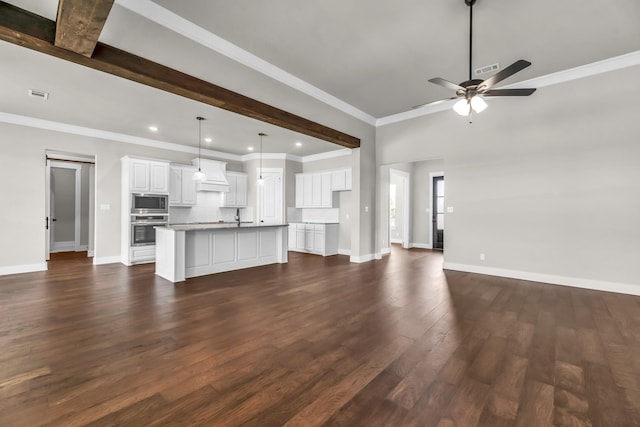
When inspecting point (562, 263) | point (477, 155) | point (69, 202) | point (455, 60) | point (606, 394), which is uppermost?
point (455, 60)

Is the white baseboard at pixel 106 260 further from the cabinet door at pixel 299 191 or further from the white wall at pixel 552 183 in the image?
the white wall at pixel 552 183

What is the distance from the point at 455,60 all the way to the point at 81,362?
546 cm

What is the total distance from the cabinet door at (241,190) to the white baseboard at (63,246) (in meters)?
4.84

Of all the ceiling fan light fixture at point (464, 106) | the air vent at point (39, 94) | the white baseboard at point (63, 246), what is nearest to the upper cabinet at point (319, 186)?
the ceiling fan light fixture at point (464, 106)

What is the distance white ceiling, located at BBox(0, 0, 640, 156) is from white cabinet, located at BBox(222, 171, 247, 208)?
3219 mm

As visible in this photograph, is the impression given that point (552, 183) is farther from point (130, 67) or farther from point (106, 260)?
point (106, 260)

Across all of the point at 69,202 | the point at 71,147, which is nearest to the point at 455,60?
the point at 71,147

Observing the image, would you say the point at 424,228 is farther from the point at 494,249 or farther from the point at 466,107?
the point at 466,107

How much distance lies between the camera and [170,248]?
4.62 m

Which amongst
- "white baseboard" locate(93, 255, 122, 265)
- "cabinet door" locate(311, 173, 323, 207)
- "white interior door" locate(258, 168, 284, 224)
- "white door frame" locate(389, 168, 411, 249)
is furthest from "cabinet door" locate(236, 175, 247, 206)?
"white door frame" locate(389, 168, 411, 249)

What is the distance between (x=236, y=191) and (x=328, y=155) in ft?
9.85

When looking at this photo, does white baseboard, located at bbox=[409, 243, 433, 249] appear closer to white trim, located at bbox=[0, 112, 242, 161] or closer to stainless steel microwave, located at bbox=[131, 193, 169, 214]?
white trim, located at bbox=[0, 112, 242, 161]

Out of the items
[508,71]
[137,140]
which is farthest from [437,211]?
[137,140]

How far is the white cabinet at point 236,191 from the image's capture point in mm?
8359
